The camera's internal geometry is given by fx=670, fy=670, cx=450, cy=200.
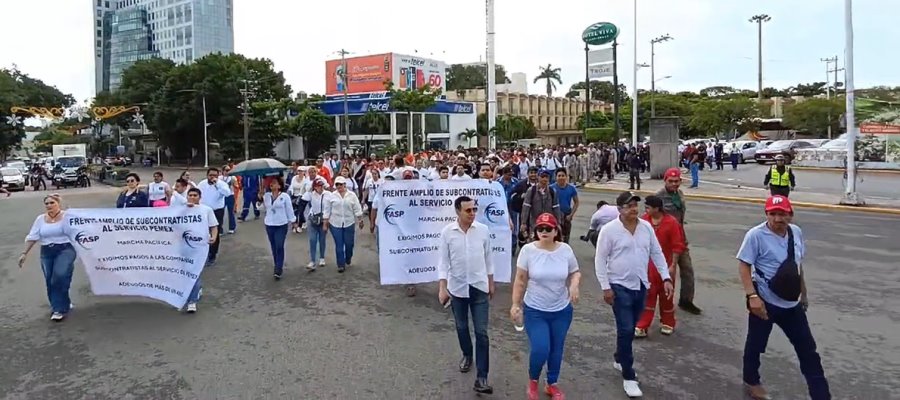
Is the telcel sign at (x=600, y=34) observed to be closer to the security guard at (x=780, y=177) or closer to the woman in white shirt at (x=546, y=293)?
the security guard at (x=780, y=177)

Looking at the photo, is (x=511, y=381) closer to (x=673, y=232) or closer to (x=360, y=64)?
(x=673, y=232)

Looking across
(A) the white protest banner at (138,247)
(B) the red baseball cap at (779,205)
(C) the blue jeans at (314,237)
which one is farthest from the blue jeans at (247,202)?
(B) the red baseball cap at (779,205)

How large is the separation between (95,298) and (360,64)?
220 ft

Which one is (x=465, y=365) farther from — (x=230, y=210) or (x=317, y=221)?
(x=230, y=210)

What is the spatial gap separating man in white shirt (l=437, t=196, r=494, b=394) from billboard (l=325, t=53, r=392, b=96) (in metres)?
66.2

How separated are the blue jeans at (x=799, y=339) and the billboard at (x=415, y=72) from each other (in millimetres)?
66180

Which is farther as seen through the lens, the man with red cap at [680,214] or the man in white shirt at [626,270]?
the man with red cap at [680,214]

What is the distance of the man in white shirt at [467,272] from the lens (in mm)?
5469

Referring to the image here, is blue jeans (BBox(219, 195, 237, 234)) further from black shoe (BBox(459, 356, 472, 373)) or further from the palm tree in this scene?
the palm tree

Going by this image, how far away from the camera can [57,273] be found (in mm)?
7852

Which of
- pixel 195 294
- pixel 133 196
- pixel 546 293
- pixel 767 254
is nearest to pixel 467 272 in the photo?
pixel 546 293

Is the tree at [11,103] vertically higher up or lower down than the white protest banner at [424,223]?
higher up

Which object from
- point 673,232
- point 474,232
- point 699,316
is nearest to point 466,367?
point 474,232

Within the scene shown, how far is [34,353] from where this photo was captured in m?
6.69
